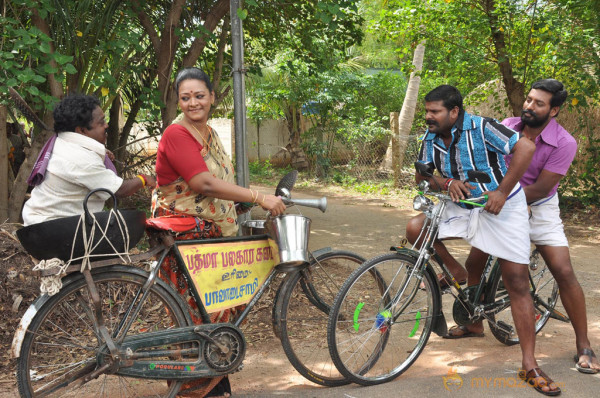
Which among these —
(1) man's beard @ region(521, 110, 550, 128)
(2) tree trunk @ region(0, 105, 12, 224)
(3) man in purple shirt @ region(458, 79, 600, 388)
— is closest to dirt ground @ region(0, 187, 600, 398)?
(3) man in purple shirt @ region(458, 79, 600, 388)

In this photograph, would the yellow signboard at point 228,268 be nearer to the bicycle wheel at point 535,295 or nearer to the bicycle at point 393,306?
the bicycle at point 393,306

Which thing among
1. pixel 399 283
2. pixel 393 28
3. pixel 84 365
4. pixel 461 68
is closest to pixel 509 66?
pixel 461 68

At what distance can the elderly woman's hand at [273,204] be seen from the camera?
2994 mm

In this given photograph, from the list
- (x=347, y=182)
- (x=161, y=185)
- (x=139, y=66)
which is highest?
(x=139, y=66)

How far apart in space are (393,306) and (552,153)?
150 cm

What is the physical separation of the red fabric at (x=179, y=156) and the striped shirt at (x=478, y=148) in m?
1.57

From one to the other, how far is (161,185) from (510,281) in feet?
7.13

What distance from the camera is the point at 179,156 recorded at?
2879mm

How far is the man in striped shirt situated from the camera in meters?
3.26

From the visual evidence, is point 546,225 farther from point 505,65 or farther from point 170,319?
point 505,65

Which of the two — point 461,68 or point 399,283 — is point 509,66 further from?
point 399,283

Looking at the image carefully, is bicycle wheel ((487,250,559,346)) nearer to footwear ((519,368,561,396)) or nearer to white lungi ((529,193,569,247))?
white lungi ((529,193,569,247))

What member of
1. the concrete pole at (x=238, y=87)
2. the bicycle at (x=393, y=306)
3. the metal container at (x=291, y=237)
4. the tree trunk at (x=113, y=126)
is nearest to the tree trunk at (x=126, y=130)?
the tree trunk at (x=113, y=126)

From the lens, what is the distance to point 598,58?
319 inches
